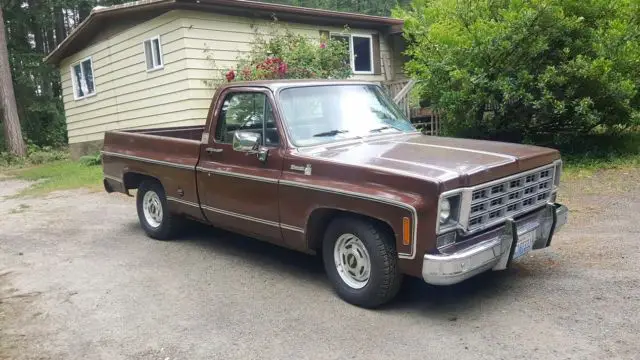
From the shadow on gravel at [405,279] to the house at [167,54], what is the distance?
6663 millimetres

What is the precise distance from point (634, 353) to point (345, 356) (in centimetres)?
180

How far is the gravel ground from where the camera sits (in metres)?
3.57

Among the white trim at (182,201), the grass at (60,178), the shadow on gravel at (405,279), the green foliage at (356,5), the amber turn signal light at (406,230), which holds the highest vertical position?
the green foliage at (356,5)

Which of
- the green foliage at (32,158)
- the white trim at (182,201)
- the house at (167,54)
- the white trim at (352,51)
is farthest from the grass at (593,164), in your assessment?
the green foliage at (32,158)

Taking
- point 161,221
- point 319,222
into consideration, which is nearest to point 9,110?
point 161,221

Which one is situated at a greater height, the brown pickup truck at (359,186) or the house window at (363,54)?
the house window at (363,54)

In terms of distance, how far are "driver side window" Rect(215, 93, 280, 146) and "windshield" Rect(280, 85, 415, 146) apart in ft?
0.64

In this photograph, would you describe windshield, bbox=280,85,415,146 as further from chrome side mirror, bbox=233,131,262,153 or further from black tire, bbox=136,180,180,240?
black tire, bbox=136,180,180,240

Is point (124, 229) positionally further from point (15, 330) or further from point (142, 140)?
point (15, 330)

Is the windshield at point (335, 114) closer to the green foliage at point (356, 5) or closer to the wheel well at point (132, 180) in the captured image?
the wheel well at point (132, 180)

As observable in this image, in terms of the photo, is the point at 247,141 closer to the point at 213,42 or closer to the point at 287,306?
the point at 287,306

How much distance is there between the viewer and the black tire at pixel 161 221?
6340 mm

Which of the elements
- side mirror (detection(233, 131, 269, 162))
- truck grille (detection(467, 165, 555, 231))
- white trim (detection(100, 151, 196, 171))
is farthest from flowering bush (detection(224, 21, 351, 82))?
truck grille (detection(467, 165, 555, 231))

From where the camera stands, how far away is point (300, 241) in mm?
4543
